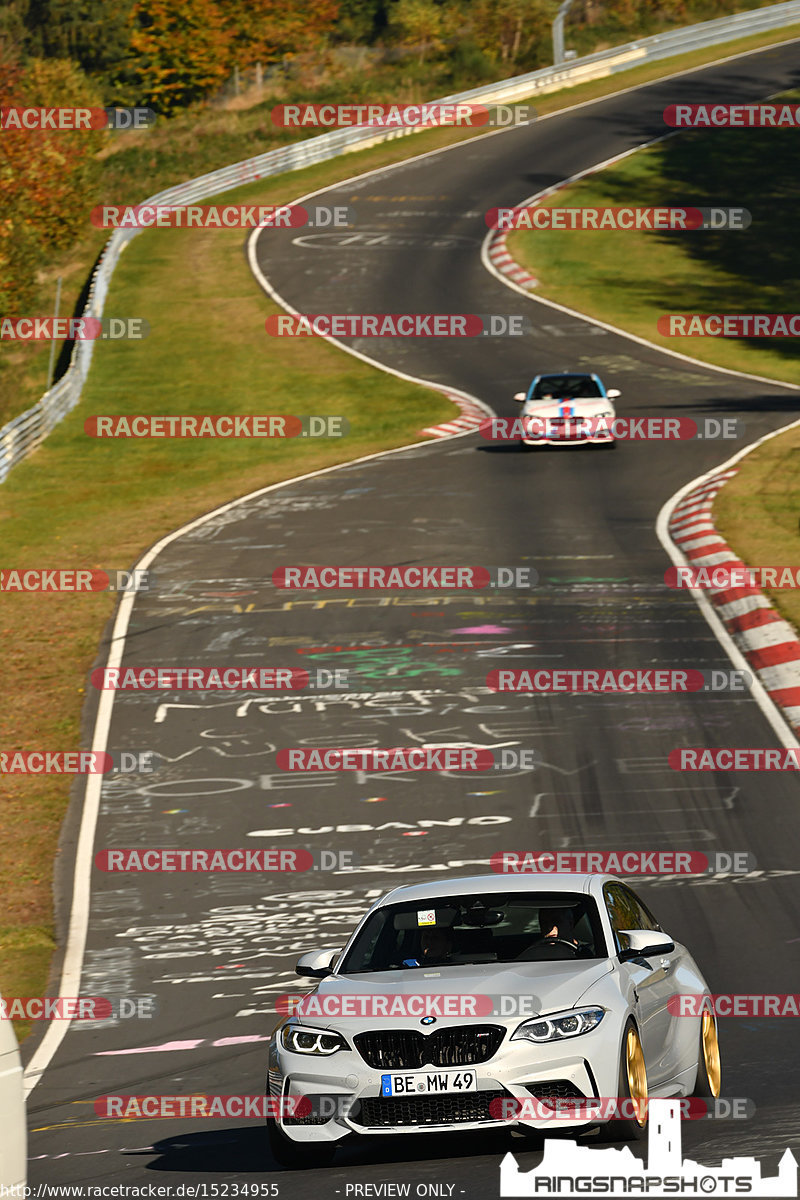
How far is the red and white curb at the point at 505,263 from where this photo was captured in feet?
185

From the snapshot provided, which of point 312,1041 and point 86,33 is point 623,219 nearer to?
point 86,33

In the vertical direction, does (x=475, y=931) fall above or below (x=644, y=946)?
below

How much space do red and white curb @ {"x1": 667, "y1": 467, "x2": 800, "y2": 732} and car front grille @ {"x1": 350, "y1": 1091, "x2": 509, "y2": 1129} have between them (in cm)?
1156

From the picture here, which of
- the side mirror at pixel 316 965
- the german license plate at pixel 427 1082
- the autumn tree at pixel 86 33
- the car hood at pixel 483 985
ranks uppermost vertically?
the car hood at pixel 483 985

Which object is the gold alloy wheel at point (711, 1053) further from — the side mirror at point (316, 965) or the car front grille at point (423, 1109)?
the side mirror at point (316, 965)

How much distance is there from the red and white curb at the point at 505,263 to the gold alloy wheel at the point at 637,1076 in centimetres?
4807

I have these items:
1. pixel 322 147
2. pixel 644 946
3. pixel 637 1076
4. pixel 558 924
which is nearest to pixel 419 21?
pixel 322 147

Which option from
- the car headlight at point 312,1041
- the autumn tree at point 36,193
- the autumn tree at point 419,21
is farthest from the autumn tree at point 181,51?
the car headlight at point 312,1041

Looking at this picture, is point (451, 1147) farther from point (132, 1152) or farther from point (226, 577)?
point (226, 577)

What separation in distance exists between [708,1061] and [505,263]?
5002 cm

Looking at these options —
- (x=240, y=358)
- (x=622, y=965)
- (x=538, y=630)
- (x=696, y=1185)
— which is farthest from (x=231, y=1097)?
(x=240, y=358)

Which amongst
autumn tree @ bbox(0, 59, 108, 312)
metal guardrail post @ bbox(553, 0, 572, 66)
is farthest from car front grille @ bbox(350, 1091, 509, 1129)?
metal guardrail post @ bbox(553, 0, 572, 66)

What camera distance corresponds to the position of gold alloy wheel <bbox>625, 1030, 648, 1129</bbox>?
885 cm

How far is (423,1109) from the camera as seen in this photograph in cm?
877
